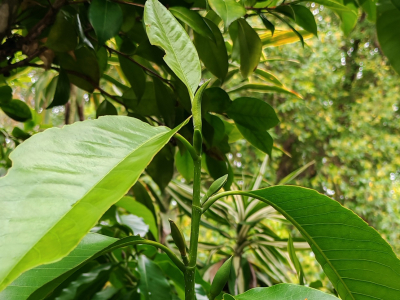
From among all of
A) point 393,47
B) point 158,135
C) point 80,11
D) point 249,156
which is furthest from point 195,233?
point 249,156

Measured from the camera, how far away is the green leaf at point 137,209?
0.53 meters

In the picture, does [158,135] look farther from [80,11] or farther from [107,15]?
[80,11]

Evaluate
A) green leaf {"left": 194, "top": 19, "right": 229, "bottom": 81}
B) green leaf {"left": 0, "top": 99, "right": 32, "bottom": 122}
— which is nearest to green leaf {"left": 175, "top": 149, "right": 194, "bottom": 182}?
green leaf {"left": 194, "top": 19, "right": 229, "bottom": 81}

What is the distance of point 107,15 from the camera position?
1.22 ft

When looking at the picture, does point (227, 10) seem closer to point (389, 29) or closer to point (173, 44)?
point (173, 44)

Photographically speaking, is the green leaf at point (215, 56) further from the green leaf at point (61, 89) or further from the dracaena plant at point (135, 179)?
the green leaf at point (61, 89)

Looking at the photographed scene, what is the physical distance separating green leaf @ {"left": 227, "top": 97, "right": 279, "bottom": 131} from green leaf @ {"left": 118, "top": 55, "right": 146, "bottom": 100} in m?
0.12

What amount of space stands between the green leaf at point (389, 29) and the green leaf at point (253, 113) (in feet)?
0.72

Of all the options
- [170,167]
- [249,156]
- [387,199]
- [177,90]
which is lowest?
[387,199]

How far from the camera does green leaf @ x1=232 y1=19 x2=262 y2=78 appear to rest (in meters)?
0.46

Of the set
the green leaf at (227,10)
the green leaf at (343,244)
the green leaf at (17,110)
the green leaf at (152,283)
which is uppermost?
the green leaf at (227,10)

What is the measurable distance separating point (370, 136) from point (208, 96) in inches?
154

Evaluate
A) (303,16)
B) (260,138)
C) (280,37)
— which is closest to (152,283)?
(260,138)

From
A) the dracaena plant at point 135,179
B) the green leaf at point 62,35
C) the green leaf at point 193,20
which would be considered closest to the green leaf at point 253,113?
the dracaena plant at point 135,179
